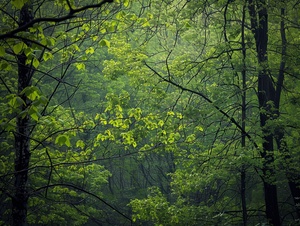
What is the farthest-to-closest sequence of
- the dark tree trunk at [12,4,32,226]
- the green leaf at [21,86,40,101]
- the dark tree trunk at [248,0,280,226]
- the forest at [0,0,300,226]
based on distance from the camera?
the dark tree trunk at [248,0,280,226], the forest at [0,0,300,226], the dark tree trunk at [12,4,32,226], the green leaf at [21,86,40,101]

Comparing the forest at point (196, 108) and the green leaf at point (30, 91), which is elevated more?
the forest at point (196, 108)

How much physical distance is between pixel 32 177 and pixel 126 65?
5.24 metres

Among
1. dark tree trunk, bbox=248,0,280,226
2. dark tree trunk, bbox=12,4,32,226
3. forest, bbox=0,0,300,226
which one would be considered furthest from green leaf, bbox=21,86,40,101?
dark tree trunk, bbox=248,0,280,226

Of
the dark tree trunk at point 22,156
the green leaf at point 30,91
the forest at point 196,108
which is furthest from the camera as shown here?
the forest at point 196,108

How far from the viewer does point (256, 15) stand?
28.9 ft

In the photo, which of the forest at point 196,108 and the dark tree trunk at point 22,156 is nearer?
the dark tree trunk at point 22,156

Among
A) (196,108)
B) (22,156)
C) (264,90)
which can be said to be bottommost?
(22,156)

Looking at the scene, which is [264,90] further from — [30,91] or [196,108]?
[30,91]

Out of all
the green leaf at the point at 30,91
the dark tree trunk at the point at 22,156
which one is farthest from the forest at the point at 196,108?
the green leaf at the point at 30,91

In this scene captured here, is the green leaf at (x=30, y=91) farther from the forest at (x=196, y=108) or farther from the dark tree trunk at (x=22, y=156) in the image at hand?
the forest at (x=196, y=108)

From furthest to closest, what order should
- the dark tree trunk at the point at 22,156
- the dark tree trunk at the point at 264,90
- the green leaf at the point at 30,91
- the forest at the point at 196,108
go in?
the dark tree trunk at the point at 264,90 → the forest at the point at 196,108 → the dark tree trunk at the point at 22,156 → the green leaf at the point at 30,91

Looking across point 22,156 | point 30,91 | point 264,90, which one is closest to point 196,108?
point 264,90

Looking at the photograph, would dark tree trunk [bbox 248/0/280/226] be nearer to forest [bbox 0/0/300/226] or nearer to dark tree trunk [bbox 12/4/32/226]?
forest [bbox 0/0/300/226]

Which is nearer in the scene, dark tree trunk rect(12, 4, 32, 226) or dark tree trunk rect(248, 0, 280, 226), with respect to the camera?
dark tree trunk rect(12, 4, 32, 226)
